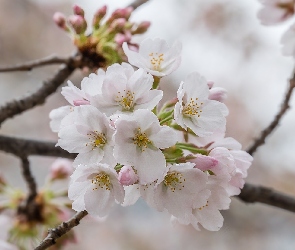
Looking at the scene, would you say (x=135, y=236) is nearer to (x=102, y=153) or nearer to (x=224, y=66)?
(x=224, y=66)

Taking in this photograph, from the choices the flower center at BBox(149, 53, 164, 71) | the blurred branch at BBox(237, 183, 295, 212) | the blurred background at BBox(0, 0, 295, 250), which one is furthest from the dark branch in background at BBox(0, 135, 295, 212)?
the blurred background at BBox(0, 0, 295, 250)

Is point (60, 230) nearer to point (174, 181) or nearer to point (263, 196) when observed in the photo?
point (174, 181)

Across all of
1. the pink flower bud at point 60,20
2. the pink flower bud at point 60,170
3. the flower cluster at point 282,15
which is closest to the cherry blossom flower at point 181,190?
the flower cluster at point 282,15

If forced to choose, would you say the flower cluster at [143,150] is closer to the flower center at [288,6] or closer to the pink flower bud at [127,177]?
the pink flower bud at [127,177]

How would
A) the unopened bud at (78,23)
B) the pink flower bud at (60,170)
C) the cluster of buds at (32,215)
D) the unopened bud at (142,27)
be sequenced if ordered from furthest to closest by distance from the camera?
the pink flower bud at (60,170) < the cluster of buds at (32,215) < the unopened bud at (142,27) < the unopened bud at (78,23)

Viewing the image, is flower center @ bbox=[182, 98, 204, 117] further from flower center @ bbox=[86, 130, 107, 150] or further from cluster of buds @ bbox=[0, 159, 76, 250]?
cluster of buds @ bbox=[0, 159, 76, 250]

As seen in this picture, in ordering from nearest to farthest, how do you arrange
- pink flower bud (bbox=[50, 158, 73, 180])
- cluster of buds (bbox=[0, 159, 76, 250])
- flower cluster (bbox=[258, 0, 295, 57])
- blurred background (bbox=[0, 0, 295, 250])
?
flower cluster (bbox=[258, 0, 295, 57]) < cluster of buds (bbox=[0, 159, 76, 250]) < pink flower bud (bbox=[50, 158, 73, 180]) < blurred background (bbox=[0, 0, 295, 250])

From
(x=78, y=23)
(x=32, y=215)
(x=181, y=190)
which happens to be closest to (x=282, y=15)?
(x=78, y=23)
